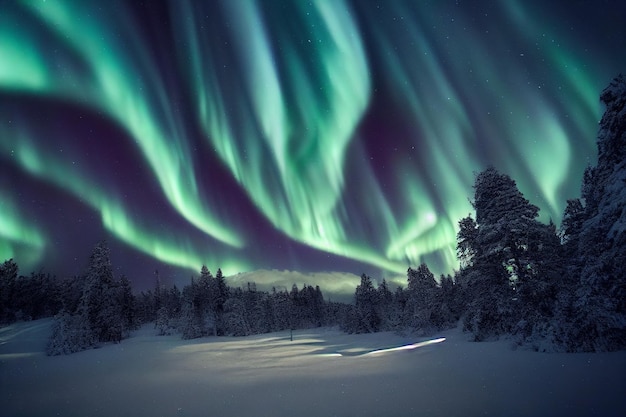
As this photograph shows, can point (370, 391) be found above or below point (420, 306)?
above

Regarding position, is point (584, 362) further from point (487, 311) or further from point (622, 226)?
point (487, 311)

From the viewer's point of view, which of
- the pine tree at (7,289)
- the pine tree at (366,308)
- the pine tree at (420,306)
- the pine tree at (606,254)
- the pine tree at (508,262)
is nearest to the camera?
the pine tree at (606,254)

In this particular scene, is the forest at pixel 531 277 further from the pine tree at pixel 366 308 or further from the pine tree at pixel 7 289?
the pine tree at pixel 7 289

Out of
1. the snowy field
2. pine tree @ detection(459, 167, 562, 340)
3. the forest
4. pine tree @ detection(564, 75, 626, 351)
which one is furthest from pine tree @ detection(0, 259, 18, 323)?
pine tree @ detection(564, 75, 626, 351)

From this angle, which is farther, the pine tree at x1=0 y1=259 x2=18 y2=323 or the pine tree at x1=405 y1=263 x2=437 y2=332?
the pine tree at x1=0 y1=259 x2=18 y2=323

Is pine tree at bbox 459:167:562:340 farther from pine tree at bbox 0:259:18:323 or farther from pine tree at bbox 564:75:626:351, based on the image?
pine tree at bbox 0:259:18:323

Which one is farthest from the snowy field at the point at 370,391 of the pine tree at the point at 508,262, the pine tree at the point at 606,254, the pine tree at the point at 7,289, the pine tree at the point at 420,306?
the pine tree at the point at 7,289

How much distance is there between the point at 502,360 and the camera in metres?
12.1

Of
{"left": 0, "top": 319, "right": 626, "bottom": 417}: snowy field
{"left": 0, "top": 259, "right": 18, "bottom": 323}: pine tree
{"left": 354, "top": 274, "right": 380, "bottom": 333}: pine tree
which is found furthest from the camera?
{"left": 0, "top": 259, "right": 18, "bottom": 323}: pine tree

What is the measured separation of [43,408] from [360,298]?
187 feet

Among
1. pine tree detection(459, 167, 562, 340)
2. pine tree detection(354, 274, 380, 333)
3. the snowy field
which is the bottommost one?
pine tree detection(354, 274, 380, 333)

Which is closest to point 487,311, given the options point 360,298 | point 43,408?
point 43,408

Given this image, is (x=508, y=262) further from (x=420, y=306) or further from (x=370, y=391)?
(x=420, y=306)

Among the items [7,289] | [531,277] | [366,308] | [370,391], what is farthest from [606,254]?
[7,289]
